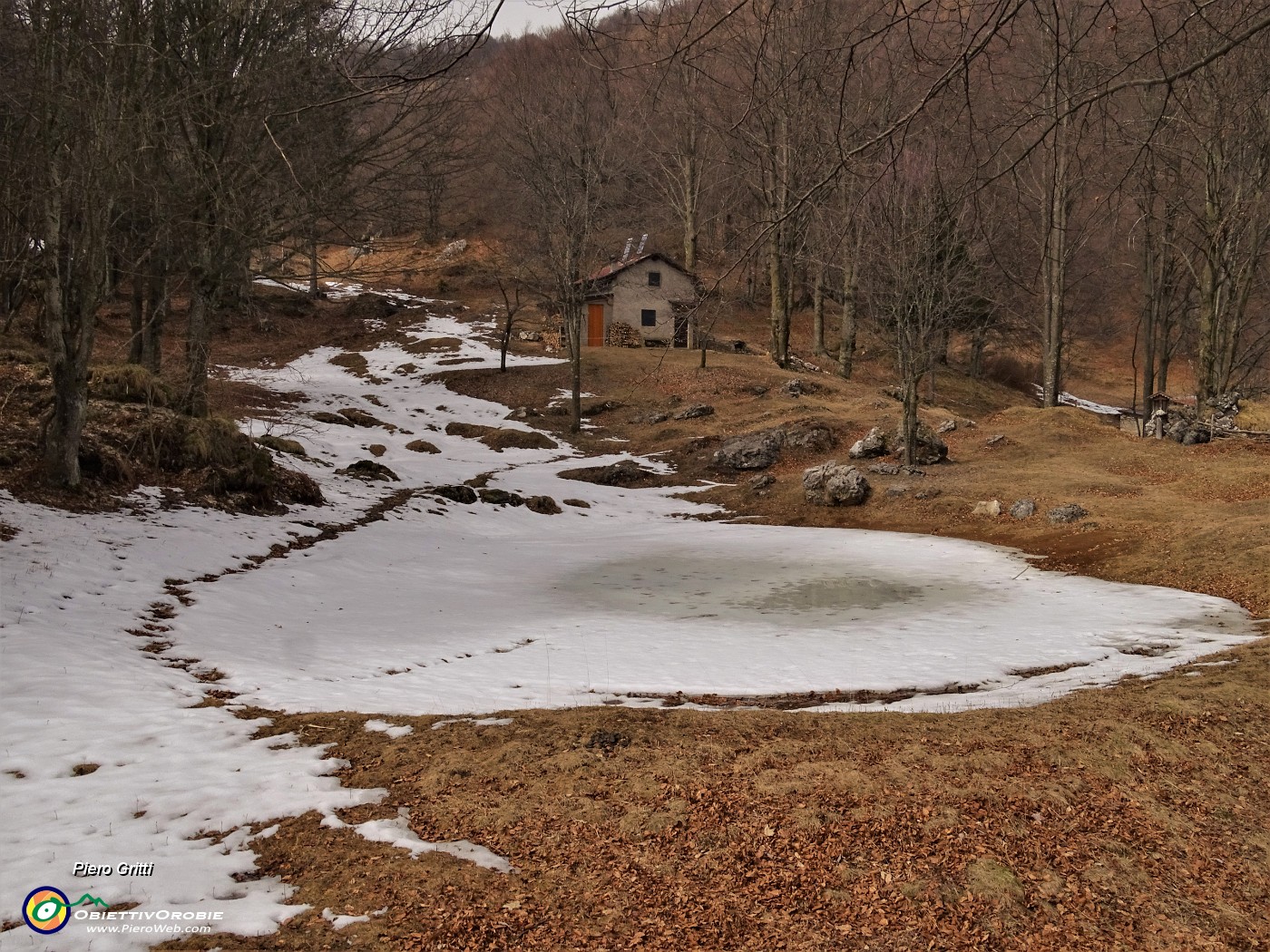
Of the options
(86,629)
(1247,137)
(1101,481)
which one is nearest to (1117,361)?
(1247,137)

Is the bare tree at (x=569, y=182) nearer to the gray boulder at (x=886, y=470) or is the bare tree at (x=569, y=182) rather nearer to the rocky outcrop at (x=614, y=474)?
the rocky outcrop at (x=614, y=474)

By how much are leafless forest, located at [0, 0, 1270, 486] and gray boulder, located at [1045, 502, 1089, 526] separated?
4568 millimetres

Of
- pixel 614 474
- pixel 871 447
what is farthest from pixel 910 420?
pixel 614 474

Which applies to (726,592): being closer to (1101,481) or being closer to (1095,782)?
(1095,782)

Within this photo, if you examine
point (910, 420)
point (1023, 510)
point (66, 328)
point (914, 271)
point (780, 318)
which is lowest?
point (1023, 510)

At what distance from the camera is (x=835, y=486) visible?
59.5 ft

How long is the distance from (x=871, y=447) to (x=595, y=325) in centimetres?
2523

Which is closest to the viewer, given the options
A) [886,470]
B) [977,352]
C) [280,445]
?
[280,445]

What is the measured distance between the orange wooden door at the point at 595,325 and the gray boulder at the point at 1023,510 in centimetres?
3035

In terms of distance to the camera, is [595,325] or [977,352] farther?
[595,325]

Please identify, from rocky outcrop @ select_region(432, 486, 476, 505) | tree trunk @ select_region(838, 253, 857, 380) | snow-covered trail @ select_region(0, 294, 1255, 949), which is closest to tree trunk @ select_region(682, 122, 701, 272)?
tree trunk @ select_region(838, 253, 857, 380)

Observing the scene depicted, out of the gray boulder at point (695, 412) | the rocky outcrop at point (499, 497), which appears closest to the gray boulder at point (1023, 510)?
the rocky outcrop at point (499, 497)

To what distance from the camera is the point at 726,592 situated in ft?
35.5

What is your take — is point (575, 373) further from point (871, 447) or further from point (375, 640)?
point (375, 640)
